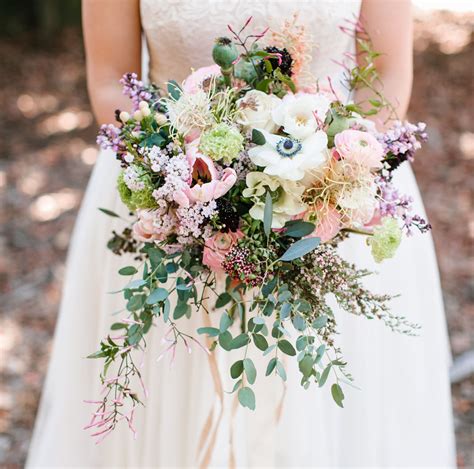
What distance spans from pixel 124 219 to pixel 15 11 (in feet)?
16.5

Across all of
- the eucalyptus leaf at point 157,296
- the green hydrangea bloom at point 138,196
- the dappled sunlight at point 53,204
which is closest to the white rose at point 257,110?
the green hydrangea bloom at point 138,196

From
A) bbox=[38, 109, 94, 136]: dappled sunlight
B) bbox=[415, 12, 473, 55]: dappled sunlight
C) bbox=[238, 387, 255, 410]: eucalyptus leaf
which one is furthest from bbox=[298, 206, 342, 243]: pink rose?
bbox=[415, 12, 473, 55]: dappled sunlight

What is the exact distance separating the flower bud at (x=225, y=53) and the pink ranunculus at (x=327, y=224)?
33cm

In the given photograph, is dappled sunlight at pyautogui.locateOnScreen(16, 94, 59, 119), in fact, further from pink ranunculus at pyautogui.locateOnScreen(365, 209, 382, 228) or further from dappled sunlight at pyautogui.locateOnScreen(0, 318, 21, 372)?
pink ranunculus at pyautogui.locateOnScreen(365, 209, 382, 228)

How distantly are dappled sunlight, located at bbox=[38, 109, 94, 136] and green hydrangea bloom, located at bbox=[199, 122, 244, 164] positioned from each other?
156 inches

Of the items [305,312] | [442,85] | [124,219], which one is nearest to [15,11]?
[442,85]

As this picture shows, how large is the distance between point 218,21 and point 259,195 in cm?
62

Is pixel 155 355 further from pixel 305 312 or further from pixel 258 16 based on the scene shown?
pixel 258 16

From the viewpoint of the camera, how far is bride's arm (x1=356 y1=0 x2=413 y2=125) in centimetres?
176

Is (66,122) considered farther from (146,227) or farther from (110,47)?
(146,227)

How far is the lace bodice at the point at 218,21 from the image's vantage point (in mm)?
1685

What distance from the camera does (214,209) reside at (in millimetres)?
1258

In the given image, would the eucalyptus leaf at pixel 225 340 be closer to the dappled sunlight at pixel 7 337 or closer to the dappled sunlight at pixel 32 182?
the dappled sunlight at pixel 7 337

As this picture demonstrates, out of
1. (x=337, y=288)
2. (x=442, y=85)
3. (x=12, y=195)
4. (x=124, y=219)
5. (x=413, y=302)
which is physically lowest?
(x=337, y=288)
